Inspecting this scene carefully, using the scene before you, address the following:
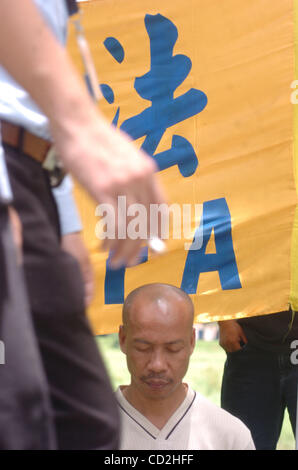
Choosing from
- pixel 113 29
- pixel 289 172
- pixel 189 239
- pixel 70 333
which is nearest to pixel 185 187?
pixel 189 239

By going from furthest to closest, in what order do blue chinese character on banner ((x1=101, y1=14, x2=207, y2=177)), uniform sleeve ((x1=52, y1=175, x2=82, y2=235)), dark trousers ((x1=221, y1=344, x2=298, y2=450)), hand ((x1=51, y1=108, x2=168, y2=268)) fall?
1. dark trousers ((x1=221, y1=344, x2=298, y2=450))
2. blue chinese character on banner ((x1=101, y1=14, x2=207, y2=177))
3. uniform sleeve ((x1=52, y1=175, x2=82, y2=235))
4. hand ((x1=51, y1=108, x2=168, y2=268))

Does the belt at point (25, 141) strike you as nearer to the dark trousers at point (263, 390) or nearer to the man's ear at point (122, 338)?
the man's ear at point (122, 338)

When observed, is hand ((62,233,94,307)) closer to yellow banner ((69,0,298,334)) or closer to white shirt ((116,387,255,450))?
white shirt ((116,387,255,450))

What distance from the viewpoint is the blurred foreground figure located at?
784 mm

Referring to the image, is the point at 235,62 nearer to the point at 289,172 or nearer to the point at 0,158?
the point at 289,172

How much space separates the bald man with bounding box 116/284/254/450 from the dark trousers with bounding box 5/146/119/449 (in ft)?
3.94

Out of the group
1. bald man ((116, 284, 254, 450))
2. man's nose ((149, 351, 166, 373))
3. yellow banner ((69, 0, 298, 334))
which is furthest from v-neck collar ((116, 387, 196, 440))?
yellow banner ((69, 0, 298, 334))

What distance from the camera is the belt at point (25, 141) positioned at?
88 centimetres

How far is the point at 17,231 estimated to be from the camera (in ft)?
2.77

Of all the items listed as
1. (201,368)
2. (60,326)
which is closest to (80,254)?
(60,326)

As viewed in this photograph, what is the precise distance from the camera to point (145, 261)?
2.53 m

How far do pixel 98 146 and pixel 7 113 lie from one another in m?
0.14

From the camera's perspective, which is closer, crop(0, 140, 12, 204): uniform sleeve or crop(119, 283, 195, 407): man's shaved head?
crop(0, 140, 12, 204): uniform sleeve

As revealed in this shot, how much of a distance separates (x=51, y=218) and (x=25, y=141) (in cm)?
10
